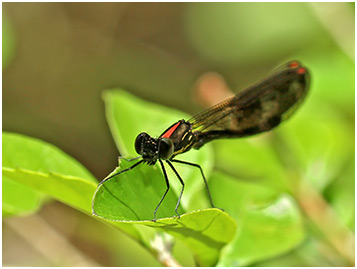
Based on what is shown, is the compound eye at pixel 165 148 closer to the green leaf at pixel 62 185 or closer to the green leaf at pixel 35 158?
the green leaf at pixel 35 158

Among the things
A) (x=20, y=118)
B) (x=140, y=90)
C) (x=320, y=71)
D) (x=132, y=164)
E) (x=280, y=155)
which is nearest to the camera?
(x=132, y=164)

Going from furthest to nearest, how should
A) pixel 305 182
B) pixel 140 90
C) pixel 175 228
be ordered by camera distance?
pixel 140 90, pixel 305 182, pixel 175 228

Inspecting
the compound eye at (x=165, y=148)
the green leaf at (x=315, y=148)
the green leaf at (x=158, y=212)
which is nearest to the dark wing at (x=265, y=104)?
the green leaf at (x=315, y=148)

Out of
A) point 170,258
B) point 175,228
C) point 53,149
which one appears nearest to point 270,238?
point 170,258

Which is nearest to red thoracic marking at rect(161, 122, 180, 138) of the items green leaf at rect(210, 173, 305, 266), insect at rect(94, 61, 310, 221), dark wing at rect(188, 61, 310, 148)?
insect at rect(94, 61, 310, 221)

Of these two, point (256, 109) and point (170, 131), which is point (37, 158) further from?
A: point (256, 109)

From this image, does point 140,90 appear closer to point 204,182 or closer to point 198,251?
point 204,182
